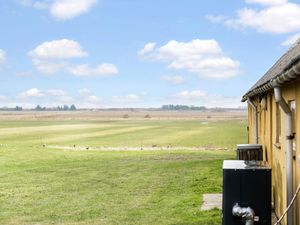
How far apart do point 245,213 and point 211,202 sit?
15.0ft

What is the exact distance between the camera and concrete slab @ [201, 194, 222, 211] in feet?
35.2

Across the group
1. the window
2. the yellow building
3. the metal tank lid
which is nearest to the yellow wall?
the yellow building

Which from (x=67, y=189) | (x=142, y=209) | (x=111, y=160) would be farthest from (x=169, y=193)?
(x=111, y=160)

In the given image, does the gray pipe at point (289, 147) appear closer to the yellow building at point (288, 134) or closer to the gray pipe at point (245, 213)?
the yellow building at point (288, 134)

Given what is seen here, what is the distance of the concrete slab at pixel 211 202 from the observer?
10.7 meters

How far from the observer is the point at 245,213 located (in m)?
6.80

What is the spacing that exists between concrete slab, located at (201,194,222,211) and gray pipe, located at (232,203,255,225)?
3749mm

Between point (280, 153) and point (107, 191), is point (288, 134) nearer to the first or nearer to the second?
point (280, 153)

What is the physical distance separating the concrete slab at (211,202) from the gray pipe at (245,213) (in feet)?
12.3

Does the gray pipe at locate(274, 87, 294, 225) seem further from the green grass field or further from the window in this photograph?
the green grass field

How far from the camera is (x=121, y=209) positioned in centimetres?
1110

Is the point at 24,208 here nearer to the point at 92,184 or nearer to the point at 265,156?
the point at 92,184

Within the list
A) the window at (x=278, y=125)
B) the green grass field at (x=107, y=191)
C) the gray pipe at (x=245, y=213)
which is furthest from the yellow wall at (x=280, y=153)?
the green grass field at (x=107, y=191)

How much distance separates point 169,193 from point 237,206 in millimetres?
6249
